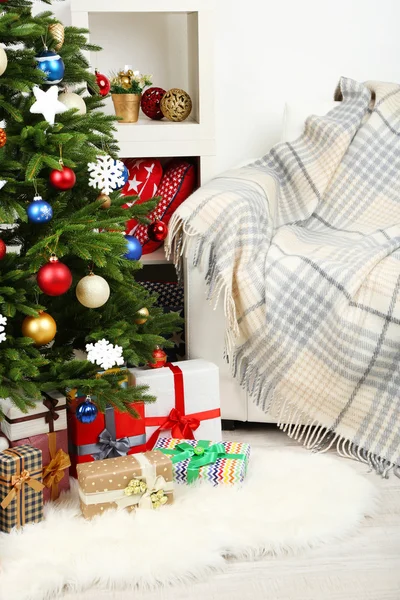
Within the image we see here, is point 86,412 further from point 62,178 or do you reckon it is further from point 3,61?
point 3,61

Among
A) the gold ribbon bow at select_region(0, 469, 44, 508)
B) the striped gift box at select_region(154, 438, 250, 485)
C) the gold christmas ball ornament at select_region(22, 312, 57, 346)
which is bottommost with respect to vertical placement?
the striped gift box at select_region(154, 438, 250, 485)

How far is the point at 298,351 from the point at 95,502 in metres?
0.64

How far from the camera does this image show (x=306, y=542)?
1.48 m

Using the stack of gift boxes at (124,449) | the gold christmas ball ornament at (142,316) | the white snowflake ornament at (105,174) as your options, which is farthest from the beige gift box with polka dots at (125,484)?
the white snowflake ornament at (105,174)

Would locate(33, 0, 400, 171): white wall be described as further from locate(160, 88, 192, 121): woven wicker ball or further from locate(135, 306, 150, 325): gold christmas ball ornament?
locate(135, 306, 150, 325): gold christmas ball ornament

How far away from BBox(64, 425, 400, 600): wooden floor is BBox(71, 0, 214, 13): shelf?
4.87 ft

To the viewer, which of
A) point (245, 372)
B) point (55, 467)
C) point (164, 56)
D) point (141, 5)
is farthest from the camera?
point (164, 56)

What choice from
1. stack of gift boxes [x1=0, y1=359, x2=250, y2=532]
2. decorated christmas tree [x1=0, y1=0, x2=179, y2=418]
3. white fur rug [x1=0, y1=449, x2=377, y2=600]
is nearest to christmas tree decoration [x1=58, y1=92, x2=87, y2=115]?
decorated christmas tree [x1=0, y1=0, x2=179, y2=418]

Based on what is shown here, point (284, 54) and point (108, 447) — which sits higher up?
point (284, 54)

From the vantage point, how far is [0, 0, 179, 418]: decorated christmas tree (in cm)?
145

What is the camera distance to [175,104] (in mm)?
2307

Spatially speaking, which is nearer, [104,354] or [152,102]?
[104,354]

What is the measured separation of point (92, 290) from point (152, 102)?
3.45 feet

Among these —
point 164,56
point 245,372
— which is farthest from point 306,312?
point 164,56
